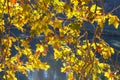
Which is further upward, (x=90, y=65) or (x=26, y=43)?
(x=26, y=43)

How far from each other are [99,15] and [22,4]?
406 millimetres

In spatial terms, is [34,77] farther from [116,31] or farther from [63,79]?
[116,31]

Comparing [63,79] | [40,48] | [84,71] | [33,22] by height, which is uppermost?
[33,22]

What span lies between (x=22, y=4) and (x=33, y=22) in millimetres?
113

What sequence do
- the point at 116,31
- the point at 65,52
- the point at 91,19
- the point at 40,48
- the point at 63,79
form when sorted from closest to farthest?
the point at 91,19 < the point at 40,48 < the point at 65,52 < the point at 63,79 < the point at 116,31

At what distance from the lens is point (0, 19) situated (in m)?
2.05

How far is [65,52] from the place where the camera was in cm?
214

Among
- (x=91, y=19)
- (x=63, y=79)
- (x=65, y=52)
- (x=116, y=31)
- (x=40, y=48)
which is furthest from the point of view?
(x=116, y=31)

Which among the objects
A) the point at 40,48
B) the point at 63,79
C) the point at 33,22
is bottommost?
the point at 63,79

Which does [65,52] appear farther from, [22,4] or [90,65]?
[22,4]

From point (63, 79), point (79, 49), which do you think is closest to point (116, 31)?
point (63, 79)

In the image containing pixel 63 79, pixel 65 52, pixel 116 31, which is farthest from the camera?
pixel 116 31

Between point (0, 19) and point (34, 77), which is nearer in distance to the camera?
point (0, 19)

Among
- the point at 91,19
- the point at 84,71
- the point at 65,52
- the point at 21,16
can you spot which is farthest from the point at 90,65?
the point at 21,16
